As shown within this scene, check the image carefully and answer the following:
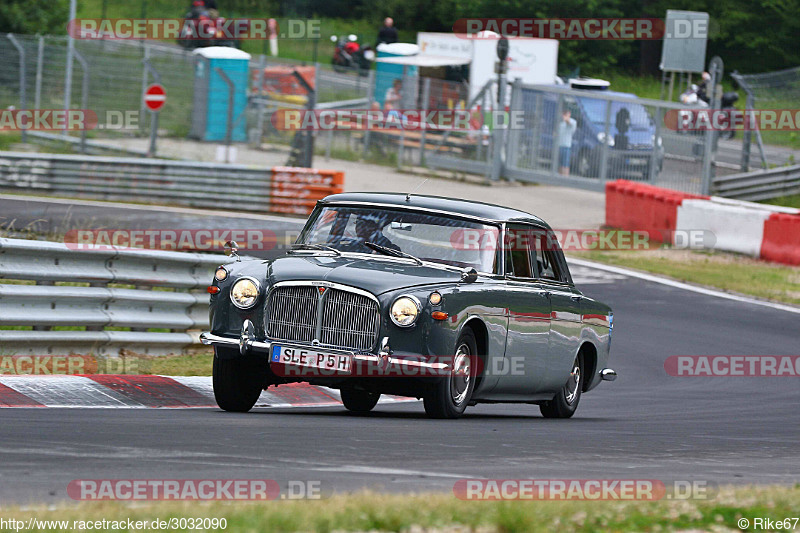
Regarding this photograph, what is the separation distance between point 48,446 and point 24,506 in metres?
1.54

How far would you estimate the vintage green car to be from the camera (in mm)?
8516

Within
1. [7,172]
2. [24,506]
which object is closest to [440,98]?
[7,172]

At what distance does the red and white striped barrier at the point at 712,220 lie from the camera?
21609 millimetres

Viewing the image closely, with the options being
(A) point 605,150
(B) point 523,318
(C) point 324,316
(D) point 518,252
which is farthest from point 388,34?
(C) point 324,316

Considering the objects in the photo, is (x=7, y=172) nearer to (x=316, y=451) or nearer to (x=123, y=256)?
(x=123, y=256)

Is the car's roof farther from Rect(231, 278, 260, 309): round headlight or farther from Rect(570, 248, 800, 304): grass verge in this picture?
Rect(570, 248, 800, 304): grass verge

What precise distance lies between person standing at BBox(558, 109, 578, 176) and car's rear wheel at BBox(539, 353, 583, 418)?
19059mm

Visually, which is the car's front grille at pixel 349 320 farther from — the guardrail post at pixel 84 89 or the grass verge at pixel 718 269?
the guardrail post at pixel 84 89

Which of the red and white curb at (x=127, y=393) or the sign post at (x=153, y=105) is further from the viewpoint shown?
the sign post at (x=153, y=105)

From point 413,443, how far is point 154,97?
22.8 metres

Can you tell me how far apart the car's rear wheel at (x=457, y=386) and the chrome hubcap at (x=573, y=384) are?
1.84m

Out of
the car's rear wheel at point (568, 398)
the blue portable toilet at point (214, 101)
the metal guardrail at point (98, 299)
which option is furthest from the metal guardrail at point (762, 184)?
the metal guardrail at point (98, 299)

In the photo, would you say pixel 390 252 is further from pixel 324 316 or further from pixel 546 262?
pixel 546 262

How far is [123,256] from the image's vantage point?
11344 mm
